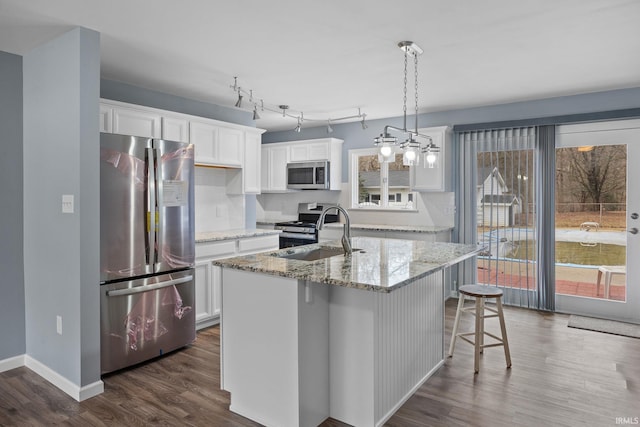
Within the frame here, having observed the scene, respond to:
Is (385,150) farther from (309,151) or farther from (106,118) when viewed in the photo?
(309,151)

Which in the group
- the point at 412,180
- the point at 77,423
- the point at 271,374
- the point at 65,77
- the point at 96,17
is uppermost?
the point at 96,17

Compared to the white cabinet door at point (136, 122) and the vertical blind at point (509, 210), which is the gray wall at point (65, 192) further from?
the vertical blind at point (509, 210)

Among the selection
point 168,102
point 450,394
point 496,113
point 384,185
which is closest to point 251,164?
point 168,102

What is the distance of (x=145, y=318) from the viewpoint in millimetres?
3207

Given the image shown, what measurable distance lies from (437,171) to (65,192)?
13.1 feet

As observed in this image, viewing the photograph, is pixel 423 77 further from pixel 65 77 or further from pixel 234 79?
pixel 65 77

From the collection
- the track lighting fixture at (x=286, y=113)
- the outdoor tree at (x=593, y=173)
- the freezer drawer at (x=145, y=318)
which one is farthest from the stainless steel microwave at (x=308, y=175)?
the outdoor tree at (x=593, y=173)

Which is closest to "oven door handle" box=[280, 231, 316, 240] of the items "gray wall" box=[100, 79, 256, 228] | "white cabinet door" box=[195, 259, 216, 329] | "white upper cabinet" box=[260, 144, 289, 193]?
"gray wall" box=[100, 79, 256, 228]

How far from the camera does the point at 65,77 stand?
2.77m

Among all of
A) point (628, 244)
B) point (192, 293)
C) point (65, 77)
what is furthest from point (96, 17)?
point (628, 244)

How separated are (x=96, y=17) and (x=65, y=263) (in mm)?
1603

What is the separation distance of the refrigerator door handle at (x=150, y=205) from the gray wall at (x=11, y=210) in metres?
1.00

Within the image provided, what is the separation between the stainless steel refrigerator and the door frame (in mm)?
4107

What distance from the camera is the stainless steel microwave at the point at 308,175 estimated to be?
588cm
